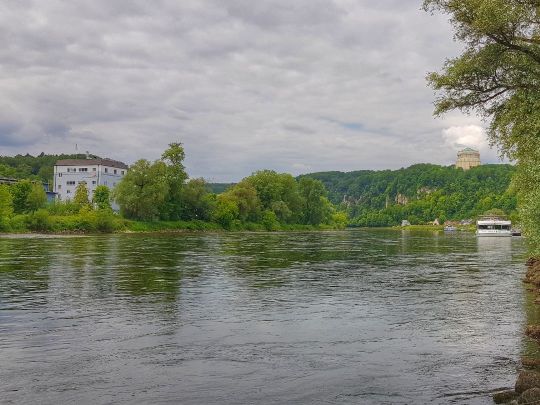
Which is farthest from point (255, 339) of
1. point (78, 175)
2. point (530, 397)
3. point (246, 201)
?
point (78, 175)

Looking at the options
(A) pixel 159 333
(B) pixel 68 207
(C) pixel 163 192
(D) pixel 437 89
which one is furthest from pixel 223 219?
(A) pixel 159 333

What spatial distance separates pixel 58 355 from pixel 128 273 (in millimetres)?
20824

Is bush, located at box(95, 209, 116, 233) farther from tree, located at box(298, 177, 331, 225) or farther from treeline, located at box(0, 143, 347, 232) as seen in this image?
tree, located at box(298, 177, 331, 225)

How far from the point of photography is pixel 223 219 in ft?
477

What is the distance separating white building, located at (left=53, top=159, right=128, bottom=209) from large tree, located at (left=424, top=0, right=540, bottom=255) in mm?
152547

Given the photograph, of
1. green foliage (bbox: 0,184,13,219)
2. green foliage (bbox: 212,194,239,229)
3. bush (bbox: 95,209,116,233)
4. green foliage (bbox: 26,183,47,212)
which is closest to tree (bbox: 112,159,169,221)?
bush (bbox: 95,209,116,233)

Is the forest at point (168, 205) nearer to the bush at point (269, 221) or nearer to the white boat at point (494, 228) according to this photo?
the bush at point (269, 221)

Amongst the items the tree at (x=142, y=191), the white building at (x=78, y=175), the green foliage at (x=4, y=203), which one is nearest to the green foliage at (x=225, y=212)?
the tree at (x=142, y=191)

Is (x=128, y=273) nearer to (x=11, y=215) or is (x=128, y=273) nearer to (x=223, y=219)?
(x=11, y=215)

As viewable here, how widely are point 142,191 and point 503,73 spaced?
103587mm

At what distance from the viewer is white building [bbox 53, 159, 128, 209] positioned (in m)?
171

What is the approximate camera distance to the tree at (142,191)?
122062mm

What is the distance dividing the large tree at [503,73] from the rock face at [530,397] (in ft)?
56.4

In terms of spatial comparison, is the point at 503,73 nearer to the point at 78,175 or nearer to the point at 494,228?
the point at 494,228
